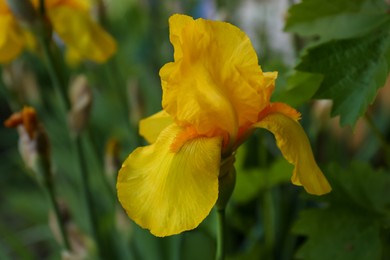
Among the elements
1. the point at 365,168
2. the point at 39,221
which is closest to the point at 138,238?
the point at 39,221

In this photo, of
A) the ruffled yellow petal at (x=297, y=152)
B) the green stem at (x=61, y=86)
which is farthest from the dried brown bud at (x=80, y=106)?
the ruffled yellow petal at (x=297, y=152)

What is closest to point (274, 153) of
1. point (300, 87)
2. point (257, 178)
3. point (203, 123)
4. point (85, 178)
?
point (257, 178)

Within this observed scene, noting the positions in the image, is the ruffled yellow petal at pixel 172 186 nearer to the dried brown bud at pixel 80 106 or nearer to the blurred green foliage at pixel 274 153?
the blurred green foliage at pixel 274 153

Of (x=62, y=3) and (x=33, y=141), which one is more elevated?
(x=62, y=3)

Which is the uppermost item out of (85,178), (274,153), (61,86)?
(61,86)

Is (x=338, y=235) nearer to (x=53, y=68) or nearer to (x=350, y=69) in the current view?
(x=350, y=69)

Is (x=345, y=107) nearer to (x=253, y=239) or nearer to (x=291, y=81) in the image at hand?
(x=291, y=81)
